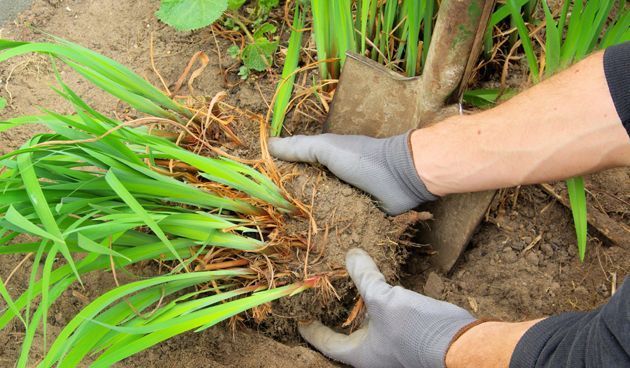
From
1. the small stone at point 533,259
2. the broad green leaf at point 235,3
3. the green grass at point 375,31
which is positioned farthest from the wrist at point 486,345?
the broad green leaf at point 235,3

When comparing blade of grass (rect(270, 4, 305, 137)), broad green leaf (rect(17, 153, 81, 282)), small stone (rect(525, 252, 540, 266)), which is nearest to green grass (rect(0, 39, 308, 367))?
broad green leaf (rect(17, 153, 81, 282))

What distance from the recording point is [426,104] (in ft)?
4.54

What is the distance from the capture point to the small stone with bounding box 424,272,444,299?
4.78 ft

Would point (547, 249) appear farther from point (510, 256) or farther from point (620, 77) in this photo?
point (620, 77)

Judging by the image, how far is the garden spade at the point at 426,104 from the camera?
4.28 ft

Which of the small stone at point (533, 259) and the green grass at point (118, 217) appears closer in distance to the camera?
the green grass at point (118, 217)

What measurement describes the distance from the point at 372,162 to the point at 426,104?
0.65 feet

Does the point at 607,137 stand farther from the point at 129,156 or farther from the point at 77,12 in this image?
the point at 77,12

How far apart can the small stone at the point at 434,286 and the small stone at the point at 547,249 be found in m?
0.29

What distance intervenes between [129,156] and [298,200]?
16.8 inches

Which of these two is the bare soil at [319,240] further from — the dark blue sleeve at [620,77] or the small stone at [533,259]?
the dark blue sleeve at [620,77]

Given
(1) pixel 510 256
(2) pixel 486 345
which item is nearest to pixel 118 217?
(2) pixel 486 345

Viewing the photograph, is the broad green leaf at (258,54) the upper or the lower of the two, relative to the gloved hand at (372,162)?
upper

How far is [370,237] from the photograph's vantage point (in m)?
1.39
